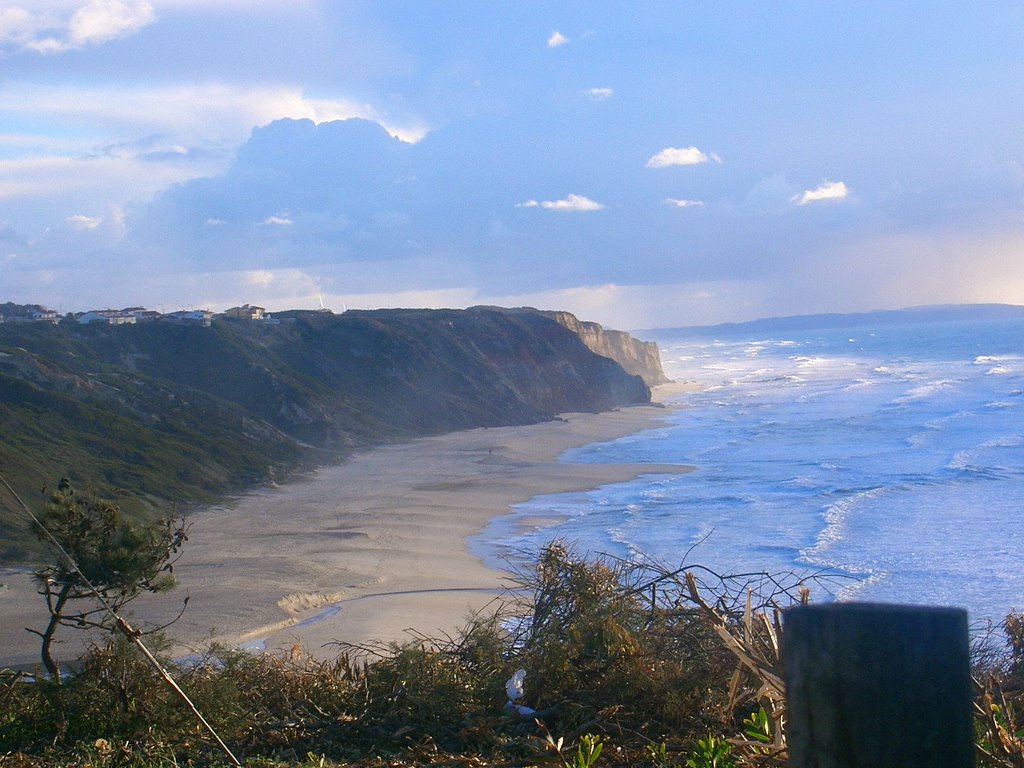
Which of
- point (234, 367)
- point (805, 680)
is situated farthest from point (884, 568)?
point (234, 367)

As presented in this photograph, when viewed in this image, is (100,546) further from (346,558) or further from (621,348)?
(621,348)

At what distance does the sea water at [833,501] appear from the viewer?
17656 millimetres

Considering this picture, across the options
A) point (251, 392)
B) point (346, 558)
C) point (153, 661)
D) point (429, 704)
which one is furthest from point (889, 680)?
point (251, 392)

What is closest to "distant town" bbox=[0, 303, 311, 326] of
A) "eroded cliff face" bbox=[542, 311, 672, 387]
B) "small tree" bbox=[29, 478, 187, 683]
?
"eroded cliff face" bbox=[542, 311, 672, 387]

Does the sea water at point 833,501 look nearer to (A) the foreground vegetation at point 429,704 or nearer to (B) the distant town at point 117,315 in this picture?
(A) the foreground vegetation at point 429,704

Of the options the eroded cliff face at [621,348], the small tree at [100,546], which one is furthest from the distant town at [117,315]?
the small tree at [100,546]

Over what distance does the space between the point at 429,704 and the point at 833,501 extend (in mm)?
22766

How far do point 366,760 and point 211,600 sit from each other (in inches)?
544

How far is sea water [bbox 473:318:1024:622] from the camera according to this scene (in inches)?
695

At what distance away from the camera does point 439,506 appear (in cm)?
2880

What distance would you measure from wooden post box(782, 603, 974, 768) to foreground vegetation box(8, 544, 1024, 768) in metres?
2.31

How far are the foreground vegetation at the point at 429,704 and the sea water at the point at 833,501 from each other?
1.86m

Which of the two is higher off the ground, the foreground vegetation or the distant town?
the distant town

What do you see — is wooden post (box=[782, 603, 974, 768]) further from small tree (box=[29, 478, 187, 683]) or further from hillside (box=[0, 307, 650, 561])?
hillside (box=[0, 307, 650, 561])
